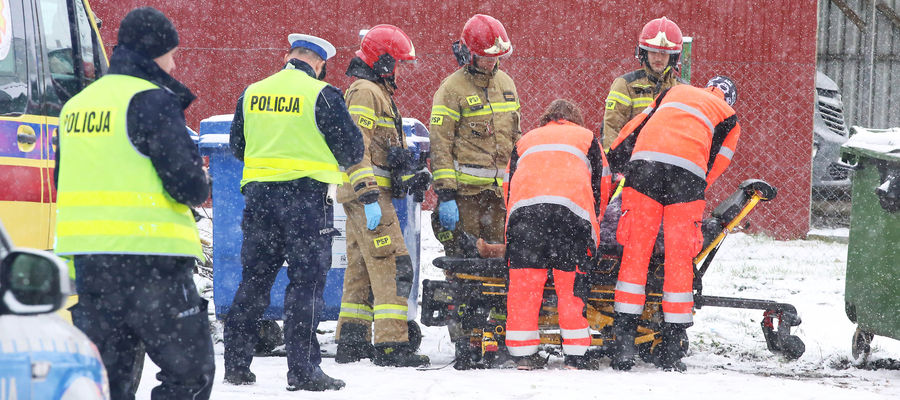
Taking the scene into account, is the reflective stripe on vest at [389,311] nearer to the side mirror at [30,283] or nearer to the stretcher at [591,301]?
the stretcher at [591,301]

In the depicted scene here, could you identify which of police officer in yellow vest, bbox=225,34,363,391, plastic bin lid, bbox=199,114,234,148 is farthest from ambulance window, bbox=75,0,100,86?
plastic bin lid, bbox=199,114,234,148

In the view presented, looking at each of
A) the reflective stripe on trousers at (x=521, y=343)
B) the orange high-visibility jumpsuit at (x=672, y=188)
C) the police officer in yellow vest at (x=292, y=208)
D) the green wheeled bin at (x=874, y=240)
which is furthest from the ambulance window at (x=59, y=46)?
the green wheeled bin at (x=874, y=240)

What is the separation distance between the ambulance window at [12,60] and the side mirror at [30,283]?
2047mm

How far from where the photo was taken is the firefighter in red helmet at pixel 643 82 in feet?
21.2

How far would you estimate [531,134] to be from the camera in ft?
18.5

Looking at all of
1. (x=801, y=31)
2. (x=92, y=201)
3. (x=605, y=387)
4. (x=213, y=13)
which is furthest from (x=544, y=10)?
(x=92, y=201)

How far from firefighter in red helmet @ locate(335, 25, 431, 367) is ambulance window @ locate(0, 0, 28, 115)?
1851 millimetres

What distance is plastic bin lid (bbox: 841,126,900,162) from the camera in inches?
227

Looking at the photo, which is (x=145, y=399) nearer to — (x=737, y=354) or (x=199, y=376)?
(x=199, y=376)

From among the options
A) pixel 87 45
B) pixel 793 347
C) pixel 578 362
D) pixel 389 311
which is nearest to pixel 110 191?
pixel 87 45

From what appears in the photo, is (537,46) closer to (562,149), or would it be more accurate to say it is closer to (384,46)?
(384,46)

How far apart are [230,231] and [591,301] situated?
89.2 inches

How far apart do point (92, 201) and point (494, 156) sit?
10.8 ft

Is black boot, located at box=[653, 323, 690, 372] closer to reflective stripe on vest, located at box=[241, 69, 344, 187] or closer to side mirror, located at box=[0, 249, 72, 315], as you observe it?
reflective stripe on vest, located at box=[241, 69, 344, 187]
